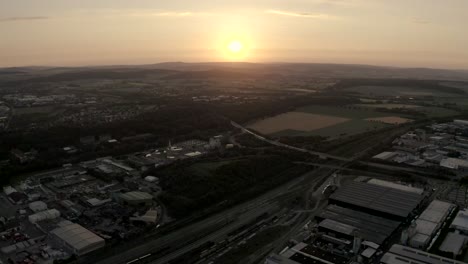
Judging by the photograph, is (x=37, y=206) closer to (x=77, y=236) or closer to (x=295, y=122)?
(x=77, y=236)

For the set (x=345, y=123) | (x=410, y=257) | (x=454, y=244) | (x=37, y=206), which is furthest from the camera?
(x=345, y=123)

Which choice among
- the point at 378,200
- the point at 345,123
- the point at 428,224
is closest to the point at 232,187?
the point at 378,200

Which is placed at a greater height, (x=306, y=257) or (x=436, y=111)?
(x=436, y=111)

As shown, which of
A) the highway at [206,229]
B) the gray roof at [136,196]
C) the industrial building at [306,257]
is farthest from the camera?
the gray roof at [136,196]

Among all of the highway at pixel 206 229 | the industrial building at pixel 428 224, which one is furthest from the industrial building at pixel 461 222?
the highway at pixel 206 229

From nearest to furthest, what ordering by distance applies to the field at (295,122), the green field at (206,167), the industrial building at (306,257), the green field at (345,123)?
the industrial building at (306,257)
the green field at (206,167)
the green field at (345,123)
the field at (295,122)

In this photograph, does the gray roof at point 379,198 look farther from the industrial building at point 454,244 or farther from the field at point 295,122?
the field at point 295,122
